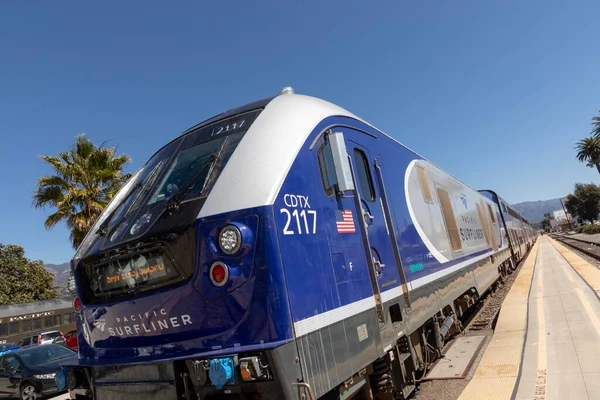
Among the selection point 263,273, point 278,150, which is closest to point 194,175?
point 278,150

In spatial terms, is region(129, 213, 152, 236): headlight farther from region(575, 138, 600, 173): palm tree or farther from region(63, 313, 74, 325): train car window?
region(575, 138, 600, 173): palm tree

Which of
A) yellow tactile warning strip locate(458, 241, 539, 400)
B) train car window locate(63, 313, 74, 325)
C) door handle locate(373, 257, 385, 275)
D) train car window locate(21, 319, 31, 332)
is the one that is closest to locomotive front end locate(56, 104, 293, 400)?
door handle locate(373, 257, 385, 275)

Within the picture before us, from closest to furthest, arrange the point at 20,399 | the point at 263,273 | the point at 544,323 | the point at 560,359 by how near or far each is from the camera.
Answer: the point at 263,273, the point at 560,359, the point at 544,323, the point at 20,399

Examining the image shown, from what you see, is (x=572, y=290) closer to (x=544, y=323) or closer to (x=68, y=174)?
(x=544, y=323)

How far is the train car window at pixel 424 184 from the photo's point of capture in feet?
21.5

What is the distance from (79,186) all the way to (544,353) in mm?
15454

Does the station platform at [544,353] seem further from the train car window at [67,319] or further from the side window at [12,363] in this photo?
the train car window at [67,319]

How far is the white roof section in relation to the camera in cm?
282

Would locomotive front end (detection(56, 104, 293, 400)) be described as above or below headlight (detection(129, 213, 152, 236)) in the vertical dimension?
below

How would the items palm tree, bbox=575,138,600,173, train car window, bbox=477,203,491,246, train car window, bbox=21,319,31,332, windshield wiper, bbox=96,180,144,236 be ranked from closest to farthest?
windshield wiper, bbox=96,180,144,236 → train car window, bbox=477,203,491,246 → train car window, bbox=21,319,31,332 → palm tree, bbox=575,138,600,173

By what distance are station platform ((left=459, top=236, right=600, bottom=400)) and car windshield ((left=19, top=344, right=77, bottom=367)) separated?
10325 millimetres

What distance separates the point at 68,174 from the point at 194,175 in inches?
562

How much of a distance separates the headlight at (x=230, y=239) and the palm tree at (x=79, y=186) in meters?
13.7

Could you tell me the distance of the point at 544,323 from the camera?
7.74 metres
